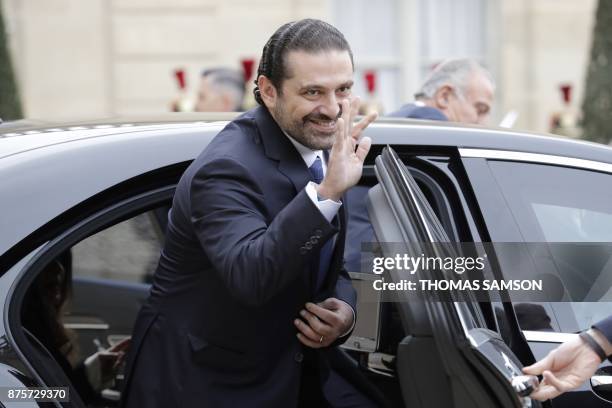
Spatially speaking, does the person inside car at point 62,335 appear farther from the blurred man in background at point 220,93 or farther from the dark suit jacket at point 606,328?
the blurred man in background at point 220,93

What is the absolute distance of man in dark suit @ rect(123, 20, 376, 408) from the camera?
216 cm

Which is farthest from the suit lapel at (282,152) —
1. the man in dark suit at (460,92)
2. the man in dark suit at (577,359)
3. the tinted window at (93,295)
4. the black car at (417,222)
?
the man in dark suit at (460,92)

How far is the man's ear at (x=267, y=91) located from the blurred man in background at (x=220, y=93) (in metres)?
4.00

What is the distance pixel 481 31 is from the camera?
34.4 ft

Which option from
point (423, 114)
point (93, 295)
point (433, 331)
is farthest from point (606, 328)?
point (93, 295)

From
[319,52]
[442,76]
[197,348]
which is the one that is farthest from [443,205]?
[442,76]

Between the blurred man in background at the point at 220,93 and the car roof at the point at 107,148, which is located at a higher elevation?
the car roof at the point at 107,148

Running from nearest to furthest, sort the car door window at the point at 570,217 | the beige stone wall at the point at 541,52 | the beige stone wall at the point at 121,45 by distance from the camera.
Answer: the car door window at the point at 570,217, the beige stone wall at the point at 121,45, the beige stone wall at the point at 541,52

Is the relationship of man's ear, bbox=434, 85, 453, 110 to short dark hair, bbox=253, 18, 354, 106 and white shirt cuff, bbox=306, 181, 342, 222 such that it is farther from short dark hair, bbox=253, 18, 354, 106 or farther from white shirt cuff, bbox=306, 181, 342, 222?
white shirt cuff, bbox=306, 181, 342, 222

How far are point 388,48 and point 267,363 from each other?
841 cm

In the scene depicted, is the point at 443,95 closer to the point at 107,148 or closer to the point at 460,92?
the point at 460,92

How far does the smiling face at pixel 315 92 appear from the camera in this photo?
2.27 metres

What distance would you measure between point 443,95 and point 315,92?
258 centimetres

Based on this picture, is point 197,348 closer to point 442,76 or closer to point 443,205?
point 443,205
